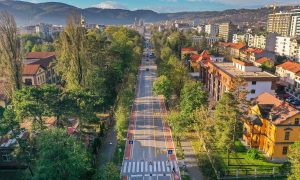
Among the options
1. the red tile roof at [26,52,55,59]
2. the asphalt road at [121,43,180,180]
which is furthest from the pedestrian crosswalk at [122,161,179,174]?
the red tile roof at [26,52,55,59]

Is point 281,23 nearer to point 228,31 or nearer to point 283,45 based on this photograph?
point 228,31

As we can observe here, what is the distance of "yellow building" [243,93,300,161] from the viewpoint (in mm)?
33156

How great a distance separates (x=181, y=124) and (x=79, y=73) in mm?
20659

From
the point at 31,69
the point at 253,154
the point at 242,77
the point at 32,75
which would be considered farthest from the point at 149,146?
the point at 31,69

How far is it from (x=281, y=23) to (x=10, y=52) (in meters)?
145

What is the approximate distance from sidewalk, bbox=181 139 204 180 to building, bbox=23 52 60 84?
44755 mm

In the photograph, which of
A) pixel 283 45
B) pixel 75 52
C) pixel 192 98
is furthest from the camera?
pixel 283 45

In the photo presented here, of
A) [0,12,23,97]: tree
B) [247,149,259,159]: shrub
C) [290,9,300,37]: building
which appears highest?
[290,9,300,37]: building

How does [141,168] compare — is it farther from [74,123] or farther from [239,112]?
[74,123]

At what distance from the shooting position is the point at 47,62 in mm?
79625

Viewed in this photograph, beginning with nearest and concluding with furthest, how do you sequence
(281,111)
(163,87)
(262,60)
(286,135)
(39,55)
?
(286,135) → (281,111) → (163,87) → (39,55) → (262,60)

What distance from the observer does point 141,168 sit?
33406 mm

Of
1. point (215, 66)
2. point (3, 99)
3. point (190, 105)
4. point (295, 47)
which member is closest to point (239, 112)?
point (190, 105)

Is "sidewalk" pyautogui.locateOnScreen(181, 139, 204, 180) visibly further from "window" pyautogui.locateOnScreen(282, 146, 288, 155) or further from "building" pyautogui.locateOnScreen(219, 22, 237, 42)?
"building" pyautogui.locateOnScreen(219, 22, 237, 42)
